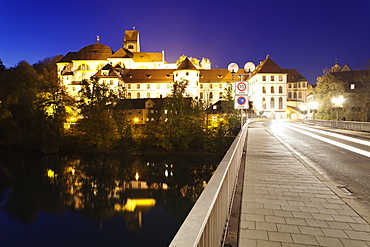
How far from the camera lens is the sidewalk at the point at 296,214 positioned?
4297 mm

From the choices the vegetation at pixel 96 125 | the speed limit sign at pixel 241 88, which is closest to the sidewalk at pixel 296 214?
the speed limit sign at pixel 241 88

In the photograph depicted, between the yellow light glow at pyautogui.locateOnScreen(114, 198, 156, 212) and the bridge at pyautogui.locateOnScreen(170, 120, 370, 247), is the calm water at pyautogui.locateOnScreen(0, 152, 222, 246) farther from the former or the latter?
the bridge at pyautogui.locateOnScreen(170, 120, 370, 247)

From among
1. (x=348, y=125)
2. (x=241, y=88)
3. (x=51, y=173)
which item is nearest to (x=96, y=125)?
(x=51, y=173)

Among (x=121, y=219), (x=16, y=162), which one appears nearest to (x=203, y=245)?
(x=121, y=219)

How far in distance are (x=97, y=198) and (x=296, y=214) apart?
26573 mm

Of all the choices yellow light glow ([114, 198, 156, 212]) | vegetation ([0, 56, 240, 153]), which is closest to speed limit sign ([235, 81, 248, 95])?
yellow light glow ([114, 198, 156, 212])

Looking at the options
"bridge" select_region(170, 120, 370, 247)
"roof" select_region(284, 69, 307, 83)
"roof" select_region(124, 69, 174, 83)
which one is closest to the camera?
→ "bridge" select_region(170, 120, 370, 247)

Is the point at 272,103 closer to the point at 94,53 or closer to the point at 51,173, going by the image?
the point at 94,53

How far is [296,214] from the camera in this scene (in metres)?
5.32

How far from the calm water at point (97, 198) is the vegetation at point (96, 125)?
347 centimetres

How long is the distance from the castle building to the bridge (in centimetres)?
7108

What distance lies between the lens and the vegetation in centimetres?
4641

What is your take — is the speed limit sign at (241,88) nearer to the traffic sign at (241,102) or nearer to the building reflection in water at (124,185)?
the traffic sign at (241,102)

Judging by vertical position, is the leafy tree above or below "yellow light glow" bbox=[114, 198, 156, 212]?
above
